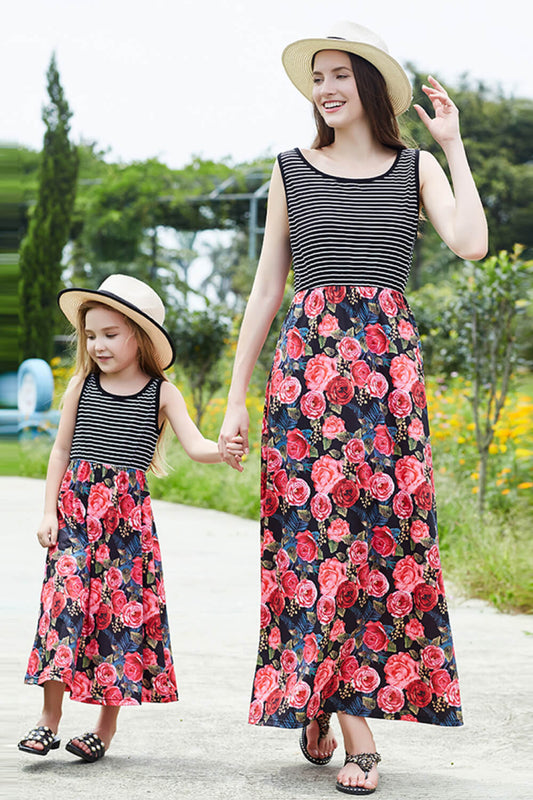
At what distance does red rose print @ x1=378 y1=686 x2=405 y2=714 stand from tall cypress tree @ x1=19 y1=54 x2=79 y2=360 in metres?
14.1

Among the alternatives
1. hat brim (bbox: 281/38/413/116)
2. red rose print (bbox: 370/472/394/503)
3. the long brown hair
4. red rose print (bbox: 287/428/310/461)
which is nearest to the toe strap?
red rose print (bbox: 370/472/394/503)

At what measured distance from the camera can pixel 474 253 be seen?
2783mm

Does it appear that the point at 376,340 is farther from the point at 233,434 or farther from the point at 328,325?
the point at 233,434

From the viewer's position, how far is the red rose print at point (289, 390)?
9.37 feet

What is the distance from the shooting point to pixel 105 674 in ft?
9.67

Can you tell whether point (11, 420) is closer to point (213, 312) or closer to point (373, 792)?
point (213, 312)

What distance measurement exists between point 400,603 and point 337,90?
4.40 feet

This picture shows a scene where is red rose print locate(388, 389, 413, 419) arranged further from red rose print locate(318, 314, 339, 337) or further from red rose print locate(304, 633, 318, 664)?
red rose print locate(304, 633, 318, 664)

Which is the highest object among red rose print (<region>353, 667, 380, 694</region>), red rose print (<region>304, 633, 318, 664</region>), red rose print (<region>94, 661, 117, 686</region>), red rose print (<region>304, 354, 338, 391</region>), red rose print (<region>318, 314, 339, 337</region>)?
red rose print (<region>318, 314, 339, 337</region>)

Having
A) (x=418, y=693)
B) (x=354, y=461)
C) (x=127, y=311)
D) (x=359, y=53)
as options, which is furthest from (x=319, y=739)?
(x=359, y=53)

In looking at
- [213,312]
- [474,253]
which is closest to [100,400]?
[474,253]

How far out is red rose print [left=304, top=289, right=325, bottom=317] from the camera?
2873 mm

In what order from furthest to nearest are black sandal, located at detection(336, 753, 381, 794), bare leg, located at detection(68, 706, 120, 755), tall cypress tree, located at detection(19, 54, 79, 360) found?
tall cypress tree, located at detection(19, 54, 79, 360)
bare leg, located at detection(68, 706, 120, 755)
black sandal, located at detection(336, 753, 381, 794)

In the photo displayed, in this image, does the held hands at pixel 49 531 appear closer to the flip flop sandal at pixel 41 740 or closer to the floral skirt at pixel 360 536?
the flip flop sandal at pixel 41 740
